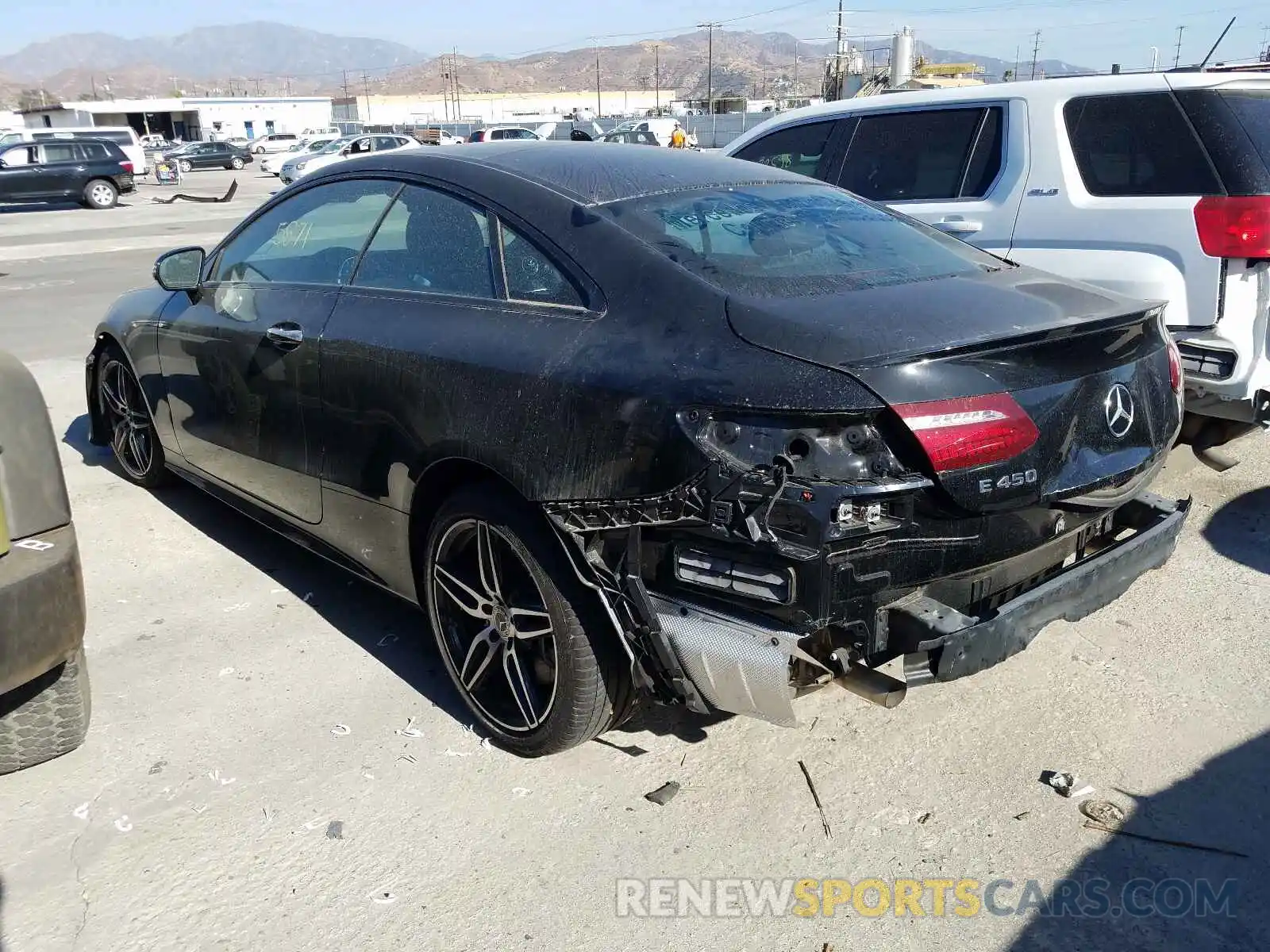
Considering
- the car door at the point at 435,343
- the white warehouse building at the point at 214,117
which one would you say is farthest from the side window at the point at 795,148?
the white warehouse building at the point at 214,117

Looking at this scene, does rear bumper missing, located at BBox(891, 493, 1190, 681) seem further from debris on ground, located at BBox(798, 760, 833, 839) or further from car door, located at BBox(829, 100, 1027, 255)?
car door, located at BBox(829, 100, 1027, 255)

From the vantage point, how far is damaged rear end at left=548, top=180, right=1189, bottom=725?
232 cm

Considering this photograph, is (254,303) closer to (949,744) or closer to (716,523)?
(716,523)

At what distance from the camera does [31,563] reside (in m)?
2.65

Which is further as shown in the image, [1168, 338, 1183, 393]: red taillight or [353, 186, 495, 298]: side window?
[353, 186, 495, 298]: side window

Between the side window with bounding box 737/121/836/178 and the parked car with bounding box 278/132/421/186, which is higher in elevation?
the side window with bounding box 737/121/836/178

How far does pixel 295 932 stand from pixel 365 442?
1.46 m

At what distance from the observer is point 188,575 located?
175 inches

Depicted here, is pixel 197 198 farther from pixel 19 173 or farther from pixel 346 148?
pixel 346 148

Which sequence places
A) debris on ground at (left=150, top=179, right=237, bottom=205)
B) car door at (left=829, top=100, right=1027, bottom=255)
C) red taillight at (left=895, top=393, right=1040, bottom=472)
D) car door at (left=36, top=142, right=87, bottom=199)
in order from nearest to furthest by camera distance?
red taillight at (left=895, top=393, right=1040, bottom=472) < car door at (left=829, top=100, right=1027, bottom=255) < car door at (left=36, top=142, right=87, bottom=199) < debris on ground at (left=150, top=179, right=237, bottom=205)

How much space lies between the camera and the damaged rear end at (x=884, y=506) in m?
2.32

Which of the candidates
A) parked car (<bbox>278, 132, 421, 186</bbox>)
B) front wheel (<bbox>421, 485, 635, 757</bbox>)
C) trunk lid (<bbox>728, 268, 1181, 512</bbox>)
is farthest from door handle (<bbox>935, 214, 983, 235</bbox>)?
parked car (<bbox>278, 132, 421, 186</bbox>)

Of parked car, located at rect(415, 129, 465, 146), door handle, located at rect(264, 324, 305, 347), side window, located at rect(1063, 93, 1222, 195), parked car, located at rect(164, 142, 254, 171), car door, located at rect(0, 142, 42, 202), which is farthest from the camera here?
parked car, located at rect(164, 142, 254, 171)

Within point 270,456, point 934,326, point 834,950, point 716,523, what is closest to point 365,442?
point 270,456
